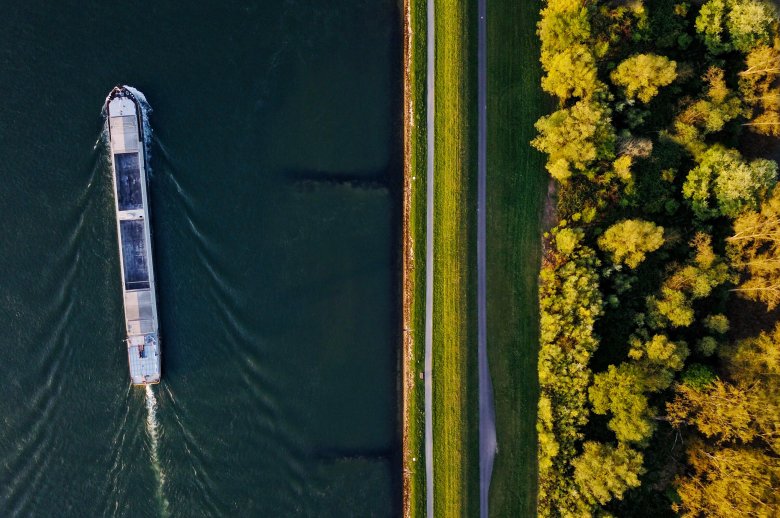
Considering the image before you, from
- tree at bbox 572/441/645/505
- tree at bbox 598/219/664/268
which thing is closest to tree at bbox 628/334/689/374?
tree at bbox 598/219/664/268

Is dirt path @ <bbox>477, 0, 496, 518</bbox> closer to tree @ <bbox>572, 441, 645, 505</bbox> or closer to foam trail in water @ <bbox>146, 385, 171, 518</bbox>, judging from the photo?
tree @ <bbox>572, 441, 645, 505</bbox>

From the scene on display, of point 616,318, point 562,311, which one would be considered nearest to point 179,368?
point 562,311

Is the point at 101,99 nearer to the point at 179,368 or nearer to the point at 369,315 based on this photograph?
the point at 179,368

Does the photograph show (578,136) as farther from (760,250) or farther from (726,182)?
(760,250)

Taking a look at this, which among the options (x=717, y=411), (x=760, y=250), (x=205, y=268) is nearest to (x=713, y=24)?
(x=760, y=250)

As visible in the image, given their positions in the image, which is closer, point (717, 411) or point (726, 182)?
point (717, 411)

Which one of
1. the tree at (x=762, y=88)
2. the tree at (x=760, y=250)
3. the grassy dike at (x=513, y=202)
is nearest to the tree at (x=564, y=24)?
the grassy dike at (x=513, y=202)

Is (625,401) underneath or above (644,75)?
underneath
